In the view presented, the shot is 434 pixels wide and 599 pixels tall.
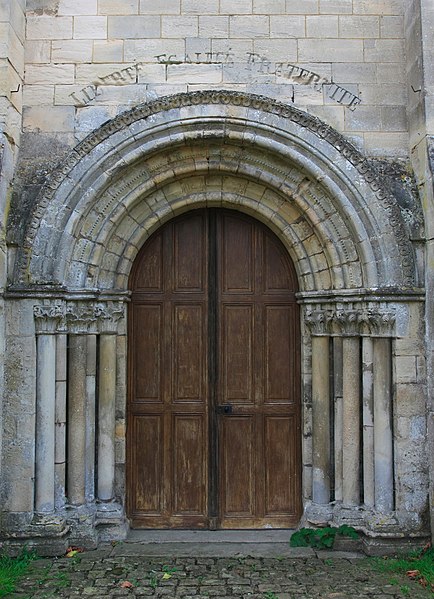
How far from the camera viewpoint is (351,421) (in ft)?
17.0

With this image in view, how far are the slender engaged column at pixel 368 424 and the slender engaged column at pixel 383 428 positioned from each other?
0.15 feet

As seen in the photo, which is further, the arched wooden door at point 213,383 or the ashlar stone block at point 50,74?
the arched wooden door at point 213,383

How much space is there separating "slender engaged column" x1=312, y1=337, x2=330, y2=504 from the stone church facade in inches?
0.7

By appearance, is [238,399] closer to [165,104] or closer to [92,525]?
[92,525]

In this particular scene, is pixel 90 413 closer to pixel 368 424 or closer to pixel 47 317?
pixel 47 317

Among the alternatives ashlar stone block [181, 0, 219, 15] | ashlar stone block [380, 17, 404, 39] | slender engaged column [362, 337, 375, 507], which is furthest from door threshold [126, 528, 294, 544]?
ashlar stone block [181, 0, 219, 15]

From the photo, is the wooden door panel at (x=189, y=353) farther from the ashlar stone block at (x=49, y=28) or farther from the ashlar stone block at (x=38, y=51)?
the ashlar stone block at (x=49, y=28)

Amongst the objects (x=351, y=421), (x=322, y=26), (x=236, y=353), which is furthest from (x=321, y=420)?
(x=322, y=26)

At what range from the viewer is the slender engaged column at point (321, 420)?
5.31 metres

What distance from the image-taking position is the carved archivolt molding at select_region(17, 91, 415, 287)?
504cm

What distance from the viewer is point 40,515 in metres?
4.90

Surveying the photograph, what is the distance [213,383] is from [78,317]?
4.56 ft

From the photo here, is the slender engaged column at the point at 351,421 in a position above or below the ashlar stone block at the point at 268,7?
below

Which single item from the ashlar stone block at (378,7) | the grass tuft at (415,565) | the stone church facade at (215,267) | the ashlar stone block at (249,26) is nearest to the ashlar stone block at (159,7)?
the stone church facade at (215,267)
